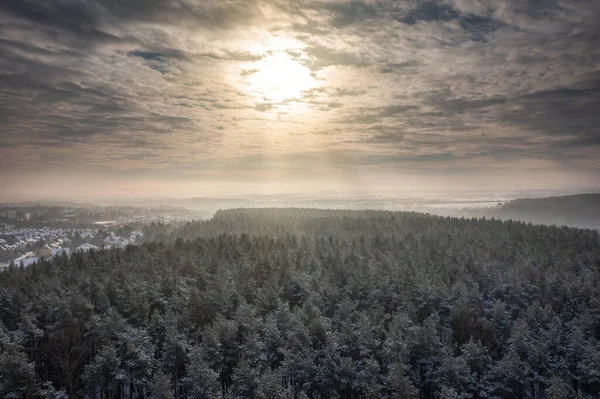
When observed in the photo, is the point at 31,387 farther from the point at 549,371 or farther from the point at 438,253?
the point at 438,253

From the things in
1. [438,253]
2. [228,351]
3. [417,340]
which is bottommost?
[228,351]

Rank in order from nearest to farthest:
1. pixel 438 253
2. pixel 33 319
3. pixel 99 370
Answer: pixel 99 370 → pixel 33 319 → pixel 438 253

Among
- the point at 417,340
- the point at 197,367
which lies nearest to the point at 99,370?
the point at 197,367

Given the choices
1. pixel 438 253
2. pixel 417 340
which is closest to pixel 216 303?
pixel 417 340

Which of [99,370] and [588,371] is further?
[588,371]

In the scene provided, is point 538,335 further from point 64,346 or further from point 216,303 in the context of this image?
point 64,346

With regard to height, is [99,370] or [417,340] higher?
[417,340]

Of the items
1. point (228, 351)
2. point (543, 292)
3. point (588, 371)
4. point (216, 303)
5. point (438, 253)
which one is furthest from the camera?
point (438, 253)
